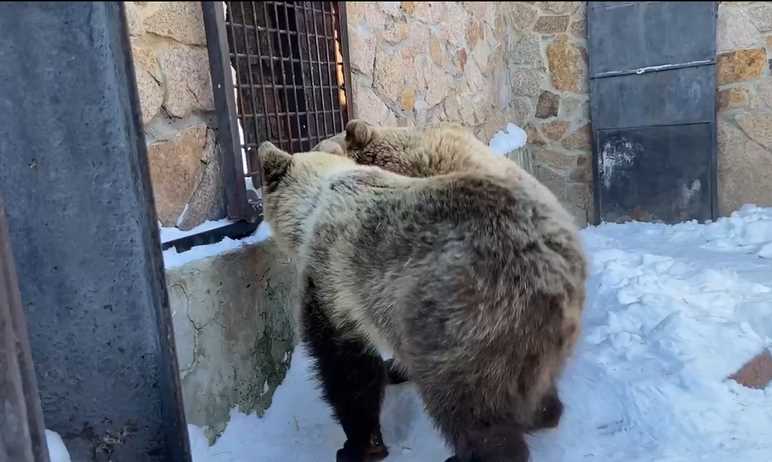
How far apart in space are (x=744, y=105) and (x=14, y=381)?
5.32 metres

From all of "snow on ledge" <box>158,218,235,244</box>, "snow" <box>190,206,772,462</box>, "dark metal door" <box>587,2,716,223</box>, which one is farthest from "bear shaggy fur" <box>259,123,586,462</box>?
"dark metal door" <box>587,2,716,223</box>

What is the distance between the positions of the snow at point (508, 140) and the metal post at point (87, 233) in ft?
11.3

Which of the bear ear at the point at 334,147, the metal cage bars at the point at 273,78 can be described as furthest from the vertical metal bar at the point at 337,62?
the bear ear at the point at 334,147

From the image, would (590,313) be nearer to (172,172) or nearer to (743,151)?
(172,172)

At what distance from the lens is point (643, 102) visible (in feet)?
17.5

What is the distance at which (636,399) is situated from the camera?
2291 millimetres

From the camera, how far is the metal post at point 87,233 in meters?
1.31

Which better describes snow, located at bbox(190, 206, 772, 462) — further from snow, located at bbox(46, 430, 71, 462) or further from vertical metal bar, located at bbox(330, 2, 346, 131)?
vertical metal bar, located at bbox(330, 2, 346, 131)

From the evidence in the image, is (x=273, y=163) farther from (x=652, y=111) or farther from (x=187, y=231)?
(x=652, y=111)

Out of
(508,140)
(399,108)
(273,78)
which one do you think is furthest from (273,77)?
A: (508,140)

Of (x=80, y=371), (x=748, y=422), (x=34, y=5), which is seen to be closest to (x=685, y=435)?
(x=748, y=422)

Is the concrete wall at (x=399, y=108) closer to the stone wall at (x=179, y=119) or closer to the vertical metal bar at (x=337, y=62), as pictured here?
the stone wall at (x=179, y=119)

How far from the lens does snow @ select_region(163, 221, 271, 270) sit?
2.06 m

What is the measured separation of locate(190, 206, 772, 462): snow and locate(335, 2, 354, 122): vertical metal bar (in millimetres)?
1261
